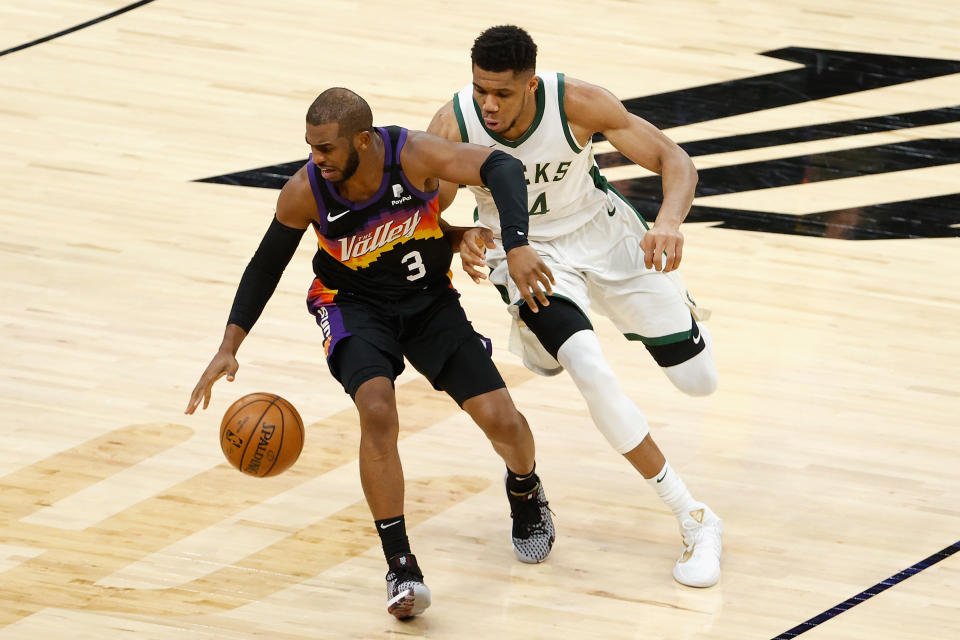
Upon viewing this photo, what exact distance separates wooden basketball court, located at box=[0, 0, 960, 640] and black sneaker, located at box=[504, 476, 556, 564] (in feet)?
0.18

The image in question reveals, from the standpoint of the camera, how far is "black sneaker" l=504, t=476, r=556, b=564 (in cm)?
479

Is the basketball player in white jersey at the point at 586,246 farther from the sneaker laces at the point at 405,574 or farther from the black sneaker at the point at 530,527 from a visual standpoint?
the sneaker laces at the point at 405,574

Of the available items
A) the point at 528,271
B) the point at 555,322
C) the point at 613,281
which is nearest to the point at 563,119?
the point at 613,281

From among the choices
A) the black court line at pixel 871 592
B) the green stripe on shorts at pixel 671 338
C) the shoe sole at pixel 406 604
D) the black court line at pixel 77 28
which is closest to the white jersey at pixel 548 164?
the green stripe on shorts at pixel 671 338

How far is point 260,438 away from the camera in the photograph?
14.9ft

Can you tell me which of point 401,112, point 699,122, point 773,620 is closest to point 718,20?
point 699,122

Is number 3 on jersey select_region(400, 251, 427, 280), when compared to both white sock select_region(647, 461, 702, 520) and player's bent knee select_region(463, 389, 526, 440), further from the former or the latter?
white sock select_region(647, 461, 702, 520)

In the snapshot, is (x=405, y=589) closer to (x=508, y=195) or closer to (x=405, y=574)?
(x=405, y=574)

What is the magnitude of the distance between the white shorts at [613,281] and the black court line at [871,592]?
3.52 feet

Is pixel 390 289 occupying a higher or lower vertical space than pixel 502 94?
lower

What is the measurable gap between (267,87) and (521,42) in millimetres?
5606

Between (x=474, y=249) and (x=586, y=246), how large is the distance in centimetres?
75

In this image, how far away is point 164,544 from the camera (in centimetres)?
486

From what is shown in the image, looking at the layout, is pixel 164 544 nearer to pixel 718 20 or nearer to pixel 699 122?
pixel 699 122
